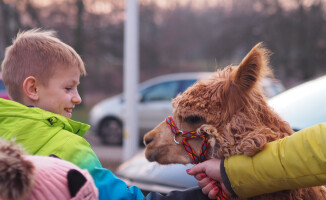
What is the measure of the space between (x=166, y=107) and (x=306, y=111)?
824 centimetres

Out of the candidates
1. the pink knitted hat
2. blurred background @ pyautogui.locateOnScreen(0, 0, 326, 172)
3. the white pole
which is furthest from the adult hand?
blurred background @ pyautogui.locateOnScreen(0, 0, 326, 172)

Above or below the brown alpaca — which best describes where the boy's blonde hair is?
above

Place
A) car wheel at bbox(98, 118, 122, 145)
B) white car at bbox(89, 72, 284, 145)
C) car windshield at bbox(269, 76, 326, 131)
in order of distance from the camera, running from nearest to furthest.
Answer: car windshield at bbox(269, 76, 326, 131) < white car at bbox(89, 72, 284, 145) < car wheel at bbox(98, 118, 122, 145)

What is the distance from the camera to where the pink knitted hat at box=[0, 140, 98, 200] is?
129 centimetres

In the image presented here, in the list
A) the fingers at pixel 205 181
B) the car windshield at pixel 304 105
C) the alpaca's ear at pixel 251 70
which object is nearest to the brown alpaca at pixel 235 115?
the alpaca's ear at pixel 251 70

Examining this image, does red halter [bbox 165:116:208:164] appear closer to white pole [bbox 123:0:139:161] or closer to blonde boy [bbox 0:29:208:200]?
blonde boy [bbox 0:29:208:200]

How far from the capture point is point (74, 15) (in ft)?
A: 78.5

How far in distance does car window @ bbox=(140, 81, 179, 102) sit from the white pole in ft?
11.9

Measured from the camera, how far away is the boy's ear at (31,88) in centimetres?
200

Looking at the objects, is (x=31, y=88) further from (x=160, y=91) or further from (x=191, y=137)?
(x=160, y=91)

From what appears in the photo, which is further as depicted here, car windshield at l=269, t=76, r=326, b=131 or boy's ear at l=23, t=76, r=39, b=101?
car windshield at l=269, t=76, r=326, b=131

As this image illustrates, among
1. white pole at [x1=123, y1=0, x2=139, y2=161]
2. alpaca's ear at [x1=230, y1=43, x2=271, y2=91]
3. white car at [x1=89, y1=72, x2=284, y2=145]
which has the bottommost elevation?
white car at [x1=89, y1=72, x2=284, y2=145]

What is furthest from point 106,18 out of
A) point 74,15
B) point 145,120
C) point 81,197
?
point 81,197

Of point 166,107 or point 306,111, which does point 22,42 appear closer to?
point 306,111
